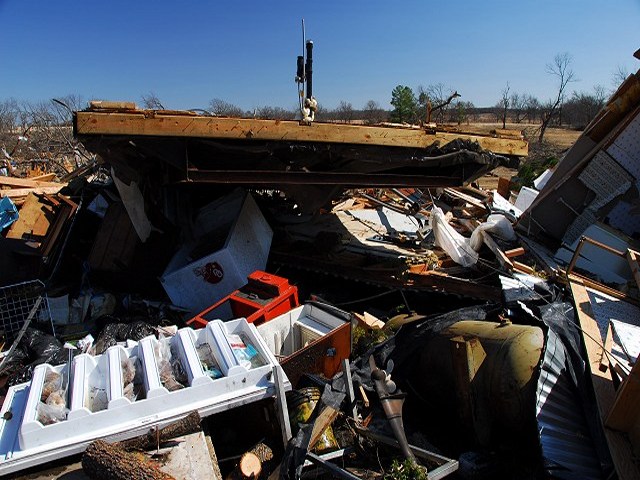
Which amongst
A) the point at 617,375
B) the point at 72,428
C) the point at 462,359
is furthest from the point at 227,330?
the point at 617,375

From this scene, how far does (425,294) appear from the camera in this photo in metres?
6.41

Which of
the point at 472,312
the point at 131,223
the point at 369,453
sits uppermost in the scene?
the point at 131,223

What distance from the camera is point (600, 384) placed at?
142 inches

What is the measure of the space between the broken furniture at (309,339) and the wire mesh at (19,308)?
3.00 meters

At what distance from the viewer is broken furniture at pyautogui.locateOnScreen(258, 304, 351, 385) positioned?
4207 millimetres

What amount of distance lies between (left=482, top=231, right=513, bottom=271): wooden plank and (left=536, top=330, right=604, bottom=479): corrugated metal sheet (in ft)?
7.49

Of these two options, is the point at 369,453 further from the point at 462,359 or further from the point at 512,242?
the point at 512,242

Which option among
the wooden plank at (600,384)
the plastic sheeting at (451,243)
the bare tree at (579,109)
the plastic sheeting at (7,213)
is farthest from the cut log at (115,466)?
the bare tree at (579,109)

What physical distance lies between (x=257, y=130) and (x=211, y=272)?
6.72 feet

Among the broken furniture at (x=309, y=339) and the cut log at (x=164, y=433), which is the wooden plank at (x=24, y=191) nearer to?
the broken furniture at (x=309, y=339)

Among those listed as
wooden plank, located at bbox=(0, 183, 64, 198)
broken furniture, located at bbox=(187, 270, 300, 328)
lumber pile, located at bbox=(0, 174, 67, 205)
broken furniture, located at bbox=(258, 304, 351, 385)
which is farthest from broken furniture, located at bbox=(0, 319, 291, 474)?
wooden plank, located at bbox=(0, 183, 64, 198)

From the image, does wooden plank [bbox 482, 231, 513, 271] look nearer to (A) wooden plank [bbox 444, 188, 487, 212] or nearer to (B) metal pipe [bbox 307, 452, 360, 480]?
(A) wooden plank [bbox 444, 188, 487, 212]

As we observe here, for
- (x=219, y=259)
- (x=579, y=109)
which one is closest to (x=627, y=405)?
(x=219, y=259)

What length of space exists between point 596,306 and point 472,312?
139cm
